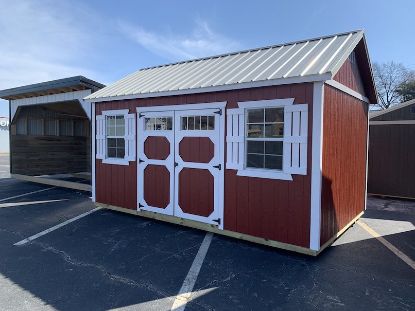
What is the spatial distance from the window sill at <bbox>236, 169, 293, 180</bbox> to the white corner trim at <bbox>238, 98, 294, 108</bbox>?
111 cm

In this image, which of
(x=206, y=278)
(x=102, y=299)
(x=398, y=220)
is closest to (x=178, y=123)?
(x=206, y=278)

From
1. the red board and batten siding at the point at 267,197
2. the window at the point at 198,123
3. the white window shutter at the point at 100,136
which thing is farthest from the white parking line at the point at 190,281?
the white window shutter at the point at 100,136

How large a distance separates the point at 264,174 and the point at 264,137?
2.07 feet

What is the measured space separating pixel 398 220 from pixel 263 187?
412 cm

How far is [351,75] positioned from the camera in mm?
6301

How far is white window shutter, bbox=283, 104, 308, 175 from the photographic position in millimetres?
4883

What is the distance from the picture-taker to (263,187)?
539 cm

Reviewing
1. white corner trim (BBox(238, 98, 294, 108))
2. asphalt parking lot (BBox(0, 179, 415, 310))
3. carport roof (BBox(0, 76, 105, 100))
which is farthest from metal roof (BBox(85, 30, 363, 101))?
asphalt parking lot (BBox(0, 179, 415, 310))

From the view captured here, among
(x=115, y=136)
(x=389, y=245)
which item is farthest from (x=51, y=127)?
(x=389, y=245)

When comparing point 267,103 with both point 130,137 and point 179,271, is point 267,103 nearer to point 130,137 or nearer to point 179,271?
point 179,271

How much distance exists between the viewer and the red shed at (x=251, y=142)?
495 centimetres

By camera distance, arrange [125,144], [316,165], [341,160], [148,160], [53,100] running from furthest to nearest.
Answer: [53,100]
[125,144]
[148,160]
[341,160]
[316,165]

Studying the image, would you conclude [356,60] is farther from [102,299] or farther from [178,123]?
[102,299]

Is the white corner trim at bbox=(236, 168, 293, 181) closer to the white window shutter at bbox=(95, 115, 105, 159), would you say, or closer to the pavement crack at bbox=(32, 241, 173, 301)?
the pavement crack at bbox=(32, 241, 173, 301)
